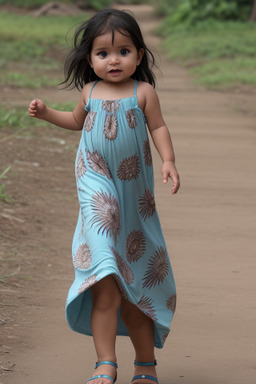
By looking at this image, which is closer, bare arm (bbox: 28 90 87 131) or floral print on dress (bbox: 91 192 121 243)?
floral print on dress (bbox: 91 192 121 243)

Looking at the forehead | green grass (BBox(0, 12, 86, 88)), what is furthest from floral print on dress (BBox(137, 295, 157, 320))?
green grass (BBox(0, 12, 86, 88))

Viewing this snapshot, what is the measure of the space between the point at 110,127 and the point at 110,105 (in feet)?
0.27

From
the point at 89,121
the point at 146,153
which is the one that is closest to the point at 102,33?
the point at 89,121

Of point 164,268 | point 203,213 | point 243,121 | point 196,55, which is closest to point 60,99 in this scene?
point 243,121

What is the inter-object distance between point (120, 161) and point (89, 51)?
1.46 feet

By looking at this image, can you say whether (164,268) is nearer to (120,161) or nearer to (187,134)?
(120,161)

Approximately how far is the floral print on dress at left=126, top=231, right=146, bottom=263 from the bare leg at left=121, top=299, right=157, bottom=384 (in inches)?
6.7

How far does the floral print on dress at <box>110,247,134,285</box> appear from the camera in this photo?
2960 mm

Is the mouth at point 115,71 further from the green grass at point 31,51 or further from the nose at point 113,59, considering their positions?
the green grass at point 31,51

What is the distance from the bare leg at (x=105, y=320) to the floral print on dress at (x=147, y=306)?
16 cm

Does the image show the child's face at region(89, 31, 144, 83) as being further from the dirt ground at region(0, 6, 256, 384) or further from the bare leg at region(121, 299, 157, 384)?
the dirt ground at region(0, 6, 256, 384)

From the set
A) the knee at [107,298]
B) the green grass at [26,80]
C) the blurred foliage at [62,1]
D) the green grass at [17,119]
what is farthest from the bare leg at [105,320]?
the blurred foliage at [62,1]

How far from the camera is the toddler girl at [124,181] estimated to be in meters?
3.01

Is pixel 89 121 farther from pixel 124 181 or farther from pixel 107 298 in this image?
pixel 107 298
